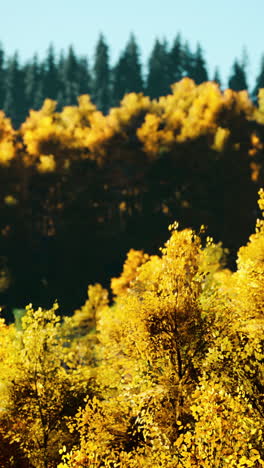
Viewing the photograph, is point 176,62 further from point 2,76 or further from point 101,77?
point 2,76

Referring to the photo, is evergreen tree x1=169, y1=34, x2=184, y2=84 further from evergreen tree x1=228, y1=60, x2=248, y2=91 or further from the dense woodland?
the dense woodland

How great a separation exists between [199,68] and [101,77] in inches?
1032

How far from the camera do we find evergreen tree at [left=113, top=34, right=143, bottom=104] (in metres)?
122

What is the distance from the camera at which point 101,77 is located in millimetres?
122562

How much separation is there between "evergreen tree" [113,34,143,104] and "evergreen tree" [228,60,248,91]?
78.7ft

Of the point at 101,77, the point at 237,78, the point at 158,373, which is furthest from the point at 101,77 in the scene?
the point at 158,373

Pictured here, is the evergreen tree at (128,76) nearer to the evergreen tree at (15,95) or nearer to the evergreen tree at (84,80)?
the evergreen tree at (84,80)

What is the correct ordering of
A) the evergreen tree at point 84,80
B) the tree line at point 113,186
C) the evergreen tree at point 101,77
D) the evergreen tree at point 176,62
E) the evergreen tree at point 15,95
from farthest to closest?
the evergreen tree at point 176,62 < the evergreen tree at point 84,80 < the evergreen tree at point 101,77 < the evergreen tree at point 15,95 < the tree line at point 113,186

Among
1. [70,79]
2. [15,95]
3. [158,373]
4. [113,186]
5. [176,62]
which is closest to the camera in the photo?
[158,373]

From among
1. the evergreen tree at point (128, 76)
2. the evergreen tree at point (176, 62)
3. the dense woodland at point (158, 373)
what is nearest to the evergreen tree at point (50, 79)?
the evergreen tree at point (128, 76)

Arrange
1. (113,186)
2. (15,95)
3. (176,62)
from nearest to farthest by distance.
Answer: (113,186)
(15,95)
(176,62)

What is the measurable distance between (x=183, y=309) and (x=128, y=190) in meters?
61.9

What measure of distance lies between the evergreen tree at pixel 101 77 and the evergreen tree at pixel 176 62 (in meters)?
17.5

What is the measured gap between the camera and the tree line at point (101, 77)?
394 ft
